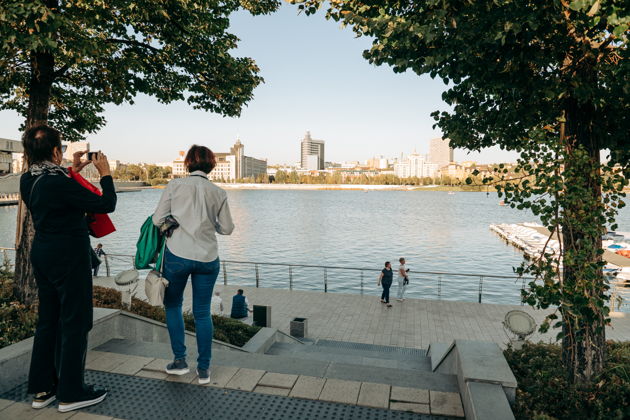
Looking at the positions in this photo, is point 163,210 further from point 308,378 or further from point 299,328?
point 299,328

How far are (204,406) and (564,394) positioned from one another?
3.06 metres

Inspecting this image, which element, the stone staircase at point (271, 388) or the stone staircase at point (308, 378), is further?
the stone staircase at point (308, 378)

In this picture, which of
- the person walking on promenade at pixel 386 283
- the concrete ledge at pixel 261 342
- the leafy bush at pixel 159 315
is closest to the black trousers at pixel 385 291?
the person walking on promenade at pixel 386 283

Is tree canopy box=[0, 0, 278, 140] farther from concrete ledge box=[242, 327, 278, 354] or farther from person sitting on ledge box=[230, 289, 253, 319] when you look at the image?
person sitting on ledge box=[230, 289, 253, 319]

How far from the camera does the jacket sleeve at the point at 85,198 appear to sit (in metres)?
3.00

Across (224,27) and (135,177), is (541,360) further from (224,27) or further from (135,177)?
(135,177)

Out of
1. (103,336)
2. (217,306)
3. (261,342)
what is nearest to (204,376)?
(103,336)

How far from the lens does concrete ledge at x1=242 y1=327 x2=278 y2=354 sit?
7129mm

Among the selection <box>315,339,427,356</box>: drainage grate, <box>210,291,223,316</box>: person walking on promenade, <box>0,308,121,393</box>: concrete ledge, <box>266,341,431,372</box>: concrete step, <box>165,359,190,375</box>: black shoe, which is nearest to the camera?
<box>0,308,121,393</box>: concrete ledge

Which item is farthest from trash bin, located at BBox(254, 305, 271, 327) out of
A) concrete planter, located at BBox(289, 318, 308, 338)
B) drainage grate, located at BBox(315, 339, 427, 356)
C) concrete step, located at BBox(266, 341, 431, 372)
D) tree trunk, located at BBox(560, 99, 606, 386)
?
tree trunk, located at BBox(560, 99, 606, 386)

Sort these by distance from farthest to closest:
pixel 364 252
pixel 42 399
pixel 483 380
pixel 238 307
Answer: pixel 364 252
pixel 238 307
pixel 483 380
pixel 42 399

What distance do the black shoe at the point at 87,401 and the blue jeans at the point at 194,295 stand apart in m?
0.65

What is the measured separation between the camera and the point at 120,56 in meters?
7.36

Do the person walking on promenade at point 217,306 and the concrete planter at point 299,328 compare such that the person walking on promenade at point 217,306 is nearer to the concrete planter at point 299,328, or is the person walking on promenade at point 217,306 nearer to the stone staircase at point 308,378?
the concrete planter at point 299,328
